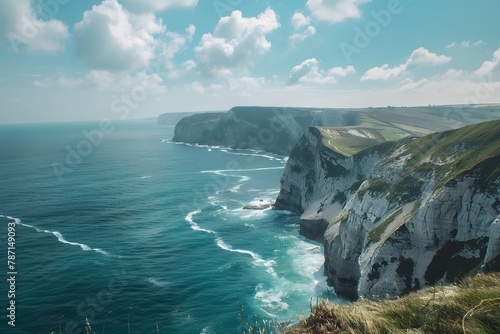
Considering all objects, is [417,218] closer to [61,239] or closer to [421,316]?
[421,316]

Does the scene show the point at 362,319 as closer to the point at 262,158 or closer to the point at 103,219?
the point at 103,219

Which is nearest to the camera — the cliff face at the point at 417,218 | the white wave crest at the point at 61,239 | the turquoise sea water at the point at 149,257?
the cliff face at the point at 417,218

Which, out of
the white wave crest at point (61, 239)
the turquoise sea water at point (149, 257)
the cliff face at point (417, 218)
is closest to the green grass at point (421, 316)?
the turquoise sea water at point (149, 257)

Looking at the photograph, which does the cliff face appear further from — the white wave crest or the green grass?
the white wave crest

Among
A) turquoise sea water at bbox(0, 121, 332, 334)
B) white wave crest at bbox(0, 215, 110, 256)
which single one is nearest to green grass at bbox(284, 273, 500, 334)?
turquoise sea water at bbox(0, 121, 332, 334)

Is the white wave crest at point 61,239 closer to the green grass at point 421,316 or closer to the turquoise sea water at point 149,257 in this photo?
the turquoise sea water at point 149,257

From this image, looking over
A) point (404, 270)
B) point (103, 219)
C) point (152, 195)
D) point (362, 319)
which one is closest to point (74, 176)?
point (152, 195)
